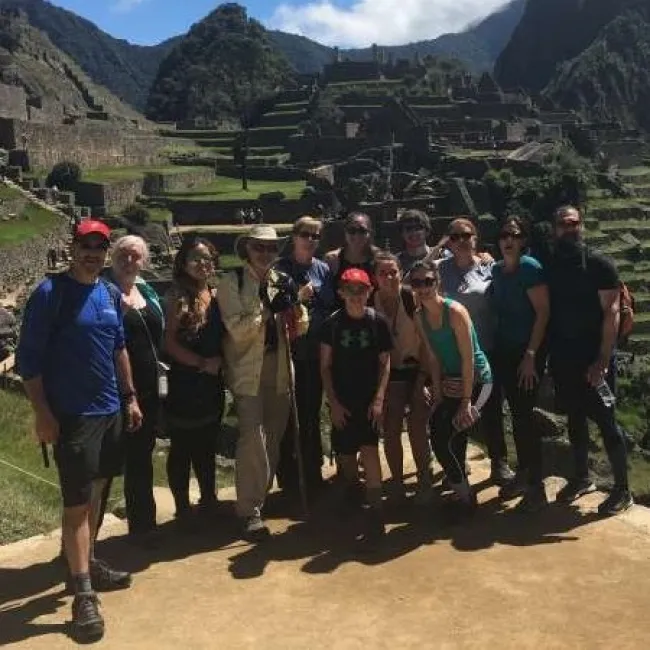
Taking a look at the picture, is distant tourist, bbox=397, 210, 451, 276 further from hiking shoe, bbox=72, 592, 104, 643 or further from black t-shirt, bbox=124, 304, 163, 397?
hiking shoe, bbox=72, 592, 104, 643

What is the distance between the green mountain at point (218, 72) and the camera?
80.2 meters

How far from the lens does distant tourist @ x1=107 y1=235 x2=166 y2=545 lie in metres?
5.25

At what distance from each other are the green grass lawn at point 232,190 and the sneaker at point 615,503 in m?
32.2

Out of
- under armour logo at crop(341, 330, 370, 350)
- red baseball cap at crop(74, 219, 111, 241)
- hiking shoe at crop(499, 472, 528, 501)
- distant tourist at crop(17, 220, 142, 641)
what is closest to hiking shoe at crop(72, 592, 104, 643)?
distant tourist at crop(17, 220, 142, 641)

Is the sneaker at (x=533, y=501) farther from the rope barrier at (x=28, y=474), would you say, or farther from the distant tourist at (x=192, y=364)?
the rope barrier at (x=28, y=474)

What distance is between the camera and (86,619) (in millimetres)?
4422

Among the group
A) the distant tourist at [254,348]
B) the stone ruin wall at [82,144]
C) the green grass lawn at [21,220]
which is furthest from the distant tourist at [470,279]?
the stone ruin wall at [82,144]

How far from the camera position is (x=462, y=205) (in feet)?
117

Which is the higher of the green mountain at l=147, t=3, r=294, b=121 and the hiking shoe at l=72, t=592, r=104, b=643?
the green mountain at l=147, t=3, r=294, b=121

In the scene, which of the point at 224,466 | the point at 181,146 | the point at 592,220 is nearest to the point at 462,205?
the point at 592,220

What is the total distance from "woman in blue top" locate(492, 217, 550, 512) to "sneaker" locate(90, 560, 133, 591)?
2640mm

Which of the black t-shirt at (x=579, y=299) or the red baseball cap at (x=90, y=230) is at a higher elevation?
the red baseball cap at (x=90, y=230)

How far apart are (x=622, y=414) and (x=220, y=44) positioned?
78.4 metres

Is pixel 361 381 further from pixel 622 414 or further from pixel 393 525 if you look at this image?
pixel 622 414
